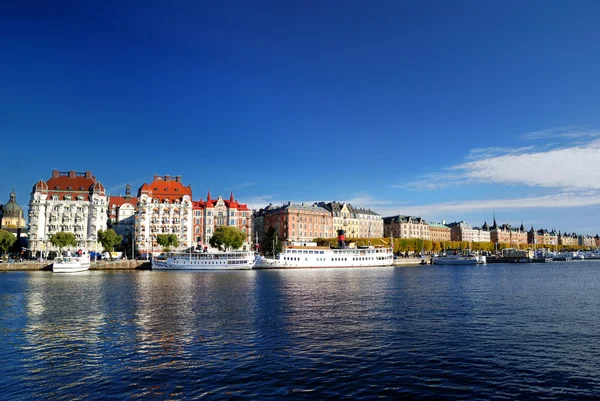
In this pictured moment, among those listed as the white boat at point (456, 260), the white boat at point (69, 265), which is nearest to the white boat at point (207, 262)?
the white boat at point (69, 265)

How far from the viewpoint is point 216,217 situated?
163875 mm

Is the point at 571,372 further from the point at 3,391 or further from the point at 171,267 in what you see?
the point at 171,267

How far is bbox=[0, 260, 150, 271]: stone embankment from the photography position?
113m

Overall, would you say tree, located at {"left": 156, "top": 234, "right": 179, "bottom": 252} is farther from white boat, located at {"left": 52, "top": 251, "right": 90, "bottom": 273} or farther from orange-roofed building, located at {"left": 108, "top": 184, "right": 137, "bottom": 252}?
white boat, located at {"left": 52, "top": 251, "right": 90, "bottom": 273}

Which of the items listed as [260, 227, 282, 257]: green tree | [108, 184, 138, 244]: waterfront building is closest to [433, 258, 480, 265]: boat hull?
[260, 227, 282, 257]: green tree

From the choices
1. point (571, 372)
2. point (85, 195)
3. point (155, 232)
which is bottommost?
point (571, 372)

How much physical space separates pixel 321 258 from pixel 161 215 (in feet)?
197

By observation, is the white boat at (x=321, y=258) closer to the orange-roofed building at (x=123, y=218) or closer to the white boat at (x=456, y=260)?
the white boat at (x=456, y=260)

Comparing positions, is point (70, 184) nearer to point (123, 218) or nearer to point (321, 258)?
point (123, 218)

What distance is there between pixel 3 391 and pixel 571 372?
27007 millimetres

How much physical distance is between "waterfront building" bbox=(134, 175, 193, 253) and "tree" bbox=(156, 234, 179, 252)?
7669 millimetres

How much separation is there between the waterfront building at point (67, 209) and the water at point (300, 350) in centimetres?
10885

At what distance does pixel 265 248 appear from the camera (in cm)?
17412

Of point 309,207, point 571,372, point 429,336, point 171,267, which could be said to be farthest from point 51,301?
point 309,207
